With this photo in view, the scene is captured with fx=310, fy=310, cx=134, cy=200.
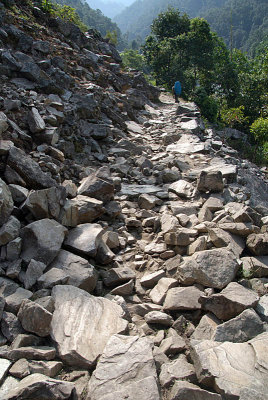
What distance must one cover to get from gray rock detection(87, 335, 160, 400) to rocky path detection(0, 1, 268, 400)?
1cm

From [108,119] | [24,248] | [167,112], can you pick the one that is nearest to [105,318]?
[24,248]

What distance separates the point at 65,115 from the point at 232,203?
5169mm

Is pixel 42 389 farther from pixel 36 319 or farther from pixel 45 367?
pixel 36 319

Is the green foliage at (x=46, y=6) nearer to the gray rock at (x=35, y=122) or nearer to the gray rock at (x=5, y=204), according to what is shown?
the gray rock at (x=35, y=122)

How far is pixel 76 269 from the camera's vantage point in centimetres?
398

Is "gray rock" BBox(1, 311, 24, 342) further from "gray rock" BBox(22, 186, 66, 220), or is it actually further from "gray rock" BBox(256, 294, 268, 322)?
"gray rock" BBox(256, 294, 268, 322)

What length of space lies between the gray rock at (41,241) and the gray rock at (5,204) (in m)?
0.28

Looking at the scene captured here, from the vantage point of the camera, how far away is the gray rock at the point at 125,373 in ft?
7.97

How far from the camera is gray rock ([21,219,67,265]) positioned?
388 cm

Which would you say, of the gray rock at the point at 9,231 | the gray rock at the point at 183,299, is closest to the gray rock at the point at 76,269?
the gray rock at the point at 9,231

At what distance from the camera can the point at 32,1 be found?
574 inches

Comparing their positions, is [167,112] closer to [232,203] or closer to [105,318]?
[232,203]

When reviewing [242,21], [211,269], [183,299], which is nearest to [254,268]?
[211,269]

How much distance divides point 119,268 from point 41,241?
116 cm
